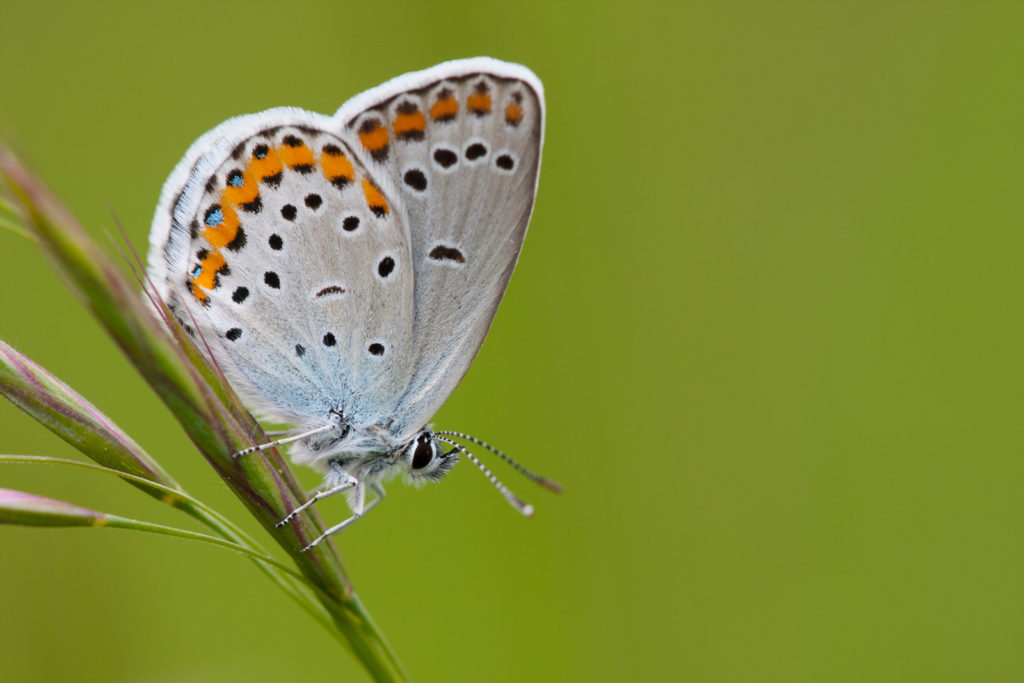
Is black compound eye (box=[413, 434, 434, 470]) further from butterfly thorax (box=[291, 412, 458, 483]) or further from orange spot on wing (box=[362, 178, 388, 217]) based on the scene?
orange spot on wing (box=[362, 178, 388, 217])

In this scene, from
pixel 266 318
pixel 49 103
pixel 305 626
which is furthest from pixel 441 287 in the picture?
pixel 49 103

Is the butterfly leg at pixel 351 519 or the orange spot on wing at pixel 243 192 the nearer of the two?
the butterfly leg at pixel 351 519

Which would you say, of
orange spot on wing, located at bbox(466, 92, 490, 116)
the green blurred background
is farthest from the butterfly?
the green blurred background

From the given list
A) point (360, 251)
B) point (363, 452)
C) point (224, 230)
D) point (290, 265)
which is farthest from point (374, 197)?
point (363, 452)

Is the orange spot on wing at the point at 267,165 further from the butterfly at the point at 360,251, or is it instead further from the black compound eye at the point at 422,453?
the black compound eye at the point at 422,453

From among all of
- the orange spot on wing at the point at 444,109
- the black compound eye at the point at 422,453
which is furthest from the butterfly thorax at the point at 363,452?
the orange spot on wing at the point at 444,109
